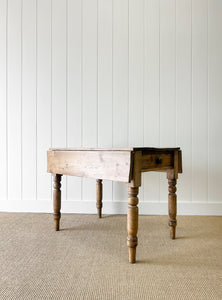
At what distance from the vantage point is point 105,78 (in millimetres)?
2410

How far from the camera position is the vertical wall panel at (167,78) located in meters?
2.37

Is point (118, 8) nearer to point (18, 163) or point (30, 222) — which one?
point (18, 163)

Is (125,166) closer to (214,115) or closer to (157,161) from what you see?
(157,161)

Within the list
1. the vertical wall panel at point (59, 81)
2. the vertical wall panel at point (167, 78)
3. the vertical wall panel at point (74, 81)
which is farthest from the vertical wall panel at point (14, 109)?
the vertical wall panel at point (167, 78)

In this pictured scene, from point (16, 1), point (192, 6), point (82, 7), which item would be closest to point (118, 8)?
point (82, 7)

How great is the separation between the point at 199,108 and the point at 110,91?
86 cm

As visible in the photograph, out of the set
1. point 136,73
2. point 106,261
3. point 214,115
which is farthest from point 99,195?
point 214,115

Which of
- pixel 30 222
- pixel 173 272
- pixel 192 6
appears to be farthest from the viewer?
pixel 192 6

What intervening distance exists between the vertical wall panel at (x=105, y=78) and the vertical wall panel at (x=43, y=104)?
0.50m

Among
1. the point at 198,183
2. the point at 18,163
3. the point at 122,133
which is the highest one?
the point at 122,133

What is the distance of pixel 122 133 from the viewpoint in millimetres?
2389

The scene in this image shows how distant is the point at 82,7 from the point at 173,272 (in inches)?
93.5

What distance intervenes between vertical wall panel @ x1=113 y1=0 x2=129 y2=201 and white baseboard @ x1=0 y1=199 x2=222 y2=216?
113 mm

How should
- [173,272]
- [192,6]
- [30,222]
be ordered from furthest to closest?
[192,6]
[30,222]
[173,272]
